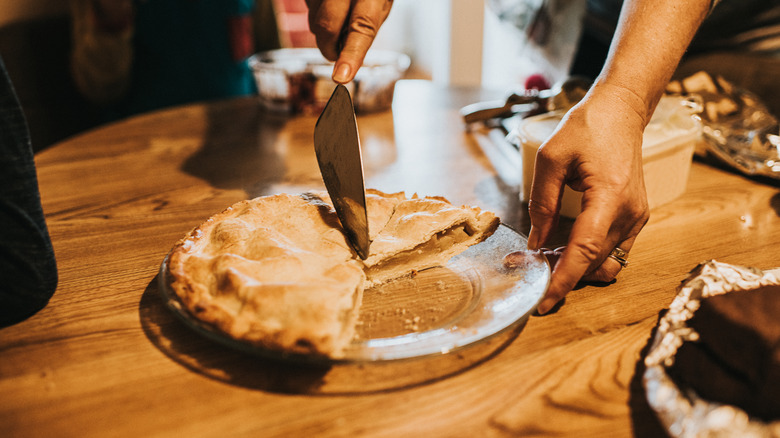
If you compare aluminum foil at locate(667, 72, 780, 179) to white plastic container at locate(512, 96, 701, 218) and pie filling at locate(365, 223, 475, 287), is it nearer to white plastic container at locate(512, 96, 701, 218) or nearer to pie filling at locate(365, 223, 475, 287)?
white plastic container at locate(512, 96, 701, 218)

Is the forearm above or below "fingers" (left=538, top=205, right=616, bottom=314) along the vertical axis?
above

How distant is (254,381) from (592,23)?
2267mm

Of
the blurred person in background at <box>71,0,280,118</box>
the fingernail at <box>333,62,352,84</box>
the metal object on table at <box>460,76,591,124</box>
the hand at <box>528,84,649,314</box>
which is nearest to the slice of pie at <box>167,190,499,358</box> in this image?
the hand at <box>528,84,649,314</box>

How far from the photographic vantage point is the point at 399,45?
6.82 metres

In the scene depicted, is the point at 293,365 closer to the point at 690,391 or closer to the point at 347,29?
the point at 690,391

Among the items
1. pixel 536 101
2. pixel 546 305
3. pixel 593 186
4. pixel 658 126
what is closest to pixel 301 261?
pixel 546 305

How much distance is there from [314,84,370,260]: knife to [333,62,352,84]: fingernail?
0.33 ft

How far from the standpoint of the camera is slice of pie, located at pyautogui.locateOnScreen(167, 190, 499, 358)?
2.48 ft

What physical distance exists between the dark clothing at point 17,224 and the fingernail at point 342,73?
579 millimetres

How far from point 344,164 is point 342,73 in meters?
0.23

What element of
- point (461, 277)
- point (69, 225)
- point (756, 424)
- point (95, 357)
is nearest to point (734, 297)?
point (756, 424)

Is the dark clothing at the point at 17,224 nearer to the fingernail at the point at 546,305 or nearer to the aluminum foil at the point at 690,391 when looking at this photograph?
the fingernail at the point at 546,305

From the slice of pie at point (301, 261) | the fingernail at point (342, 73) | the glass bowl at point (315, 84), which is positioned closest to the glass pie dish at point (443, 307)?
the slice of pie at point (301, 261)

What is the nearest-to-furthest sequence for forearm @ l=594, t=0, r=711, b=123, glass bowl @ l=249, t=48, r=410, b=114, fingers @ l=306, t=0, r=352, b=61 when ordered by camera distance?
forearm @ l=594, t=0, r=711, b=123
fingers @ l=306, t=0, r=352, b=61
glass bowl @ l=249, t=48, r=410, b=114
